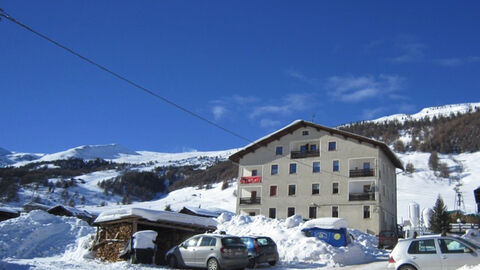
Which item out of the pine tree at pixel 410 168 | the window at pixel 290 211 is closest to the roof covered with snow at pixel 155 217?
the window at pixel 290 211

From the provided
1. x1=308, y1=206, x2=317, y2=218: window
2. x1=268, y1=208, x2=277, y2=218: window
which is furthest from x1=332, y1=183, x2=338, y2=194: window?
x1=268, y1=208, x2=277, y2=218: window

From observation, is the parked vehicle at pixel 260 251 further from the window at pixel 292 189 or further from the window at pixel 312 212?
the window at pixel 292 189

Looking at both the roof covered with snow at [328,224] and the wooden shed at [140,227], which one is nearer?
the wooden shed at [140,227]

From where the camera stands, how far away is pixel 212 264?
17859 mm

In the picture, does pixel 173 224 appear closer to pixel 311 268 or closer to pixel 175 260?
pixel 175 260

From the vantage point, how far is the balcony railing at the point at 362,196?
49.5 meters

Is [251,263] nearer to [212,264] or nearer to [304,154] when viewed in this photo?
[212,264]

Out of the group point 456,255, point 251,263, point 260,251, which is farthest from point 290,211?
point 456,255

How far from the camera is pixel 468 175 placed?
157 m

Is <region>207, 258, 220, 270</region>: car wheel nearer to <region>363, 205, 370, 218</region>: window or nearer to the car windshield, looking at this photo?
the car windshield

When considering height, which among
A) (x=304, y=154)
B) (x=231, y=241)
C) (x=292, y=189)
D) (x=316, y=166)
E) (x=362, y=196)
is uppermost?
(x=304, y=154)

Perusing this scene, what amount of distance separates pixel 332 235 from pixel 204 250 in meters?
11.7

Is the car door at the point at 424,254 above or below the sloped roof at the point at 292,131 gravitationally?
below

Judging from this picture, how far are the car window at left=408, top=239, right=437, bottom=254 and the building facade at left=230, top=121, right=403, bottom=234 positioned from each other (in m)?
34.9
